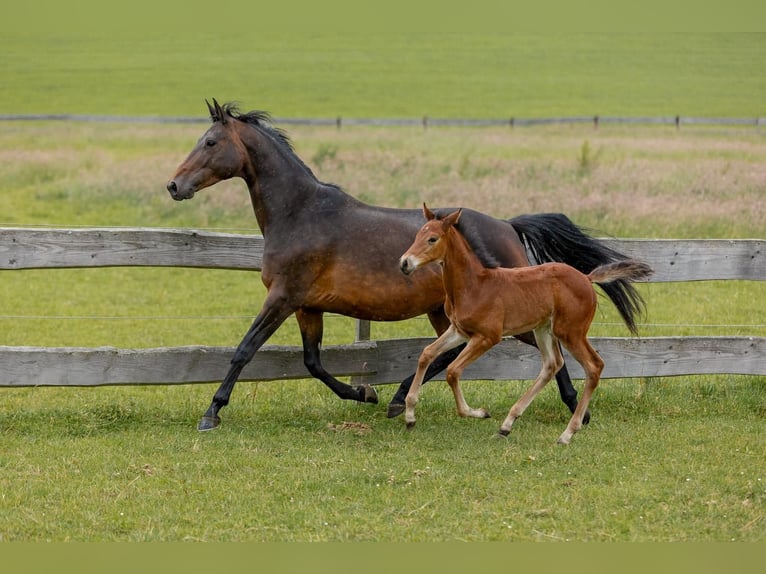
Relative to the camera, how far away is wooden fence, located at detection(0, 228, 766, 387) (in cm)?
786

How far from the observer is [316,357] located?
25.9 feet

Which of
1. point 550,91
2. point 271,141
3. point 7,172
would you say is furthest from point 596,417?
point 550,91

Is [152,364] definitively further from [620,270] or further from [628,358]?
[628,358]

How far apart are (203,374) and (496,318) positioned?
2466mm

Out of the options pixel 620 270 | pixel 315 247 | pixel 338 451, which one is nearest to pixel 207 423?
pixel 338 451

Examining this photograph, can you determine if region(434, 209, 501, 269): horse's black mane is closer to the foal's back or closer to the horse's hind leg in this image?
the foal's back

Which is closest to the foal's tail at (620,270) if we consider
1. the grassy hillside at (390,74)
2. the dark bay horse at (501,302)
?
the dark bay horse at (501,302)

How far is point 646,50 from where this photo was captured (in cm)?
4447

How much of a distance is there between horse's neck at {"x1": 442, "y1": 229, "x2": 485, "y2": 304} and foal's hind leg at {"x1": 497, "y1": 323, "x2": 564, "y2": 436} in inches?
27.1

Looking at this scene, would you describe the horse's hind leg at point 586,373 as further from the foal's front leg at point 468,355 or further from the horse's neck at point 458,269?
the horse's neck at point 458,269

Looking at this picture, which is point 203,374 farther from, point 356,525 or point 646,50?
point 646,50

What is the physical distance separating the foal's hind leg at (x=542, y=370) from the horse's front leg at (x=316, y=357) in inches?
48.7

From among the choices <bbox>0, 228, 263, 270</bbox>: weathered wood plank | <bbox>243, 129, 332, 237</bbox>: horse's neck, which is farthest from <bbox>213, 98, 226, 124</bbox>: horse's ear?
<bbox>0, 228, 263, 270</bbox>: weathered wood plank

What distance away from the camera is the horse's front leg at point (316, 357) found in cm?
787
